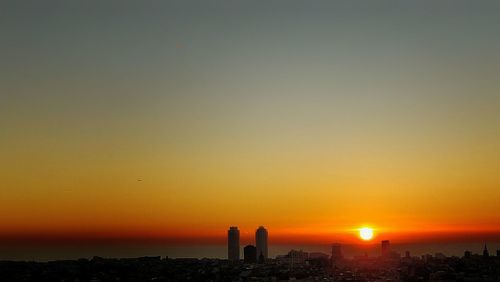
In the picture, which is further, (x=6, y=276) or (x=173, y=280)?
(x=6, y=276)

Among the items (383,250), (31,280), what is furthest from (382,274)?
(383,250)

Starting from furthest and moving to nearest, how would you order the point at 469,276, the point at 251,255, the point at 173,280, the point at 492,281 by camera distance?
the point at 251,255 < the point at 173,280 < the point at 469,276 < the point at 492,281

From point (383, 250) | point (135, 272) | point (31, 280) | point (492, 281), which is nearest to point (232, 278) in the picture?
point (135, 272)

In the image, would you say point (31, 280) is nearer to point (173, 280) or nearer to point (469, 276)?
point (173, 280)

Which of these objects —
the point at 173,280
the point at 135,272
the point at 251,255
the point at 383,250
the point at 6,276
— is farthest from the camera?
the point at 383,250

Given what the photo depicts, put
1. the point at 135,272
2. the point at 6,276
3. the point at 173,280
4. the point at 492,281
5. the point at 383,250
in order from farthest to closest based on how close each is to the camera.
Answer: the point at 383,250
the point at 135,272
the point at 6,276
the point at 173,280
the point at 492,281

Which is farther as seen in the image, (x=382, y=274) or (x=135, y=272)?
(x=135, y=272)

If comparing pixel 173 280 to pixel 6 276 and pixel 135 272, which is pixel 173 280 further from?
pixel 6 276

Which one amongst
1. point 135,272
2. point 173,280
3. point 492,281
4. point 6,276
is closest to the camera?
point 492,281
